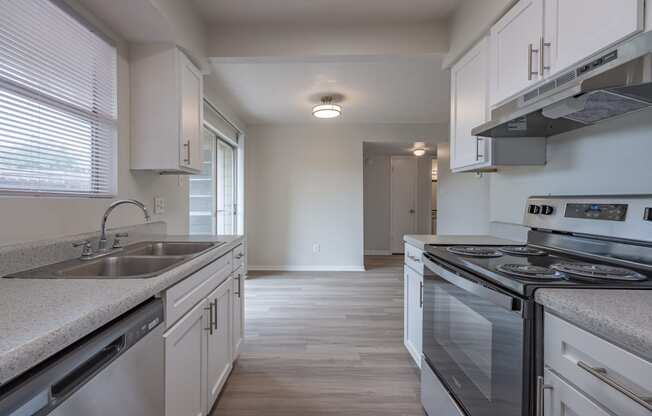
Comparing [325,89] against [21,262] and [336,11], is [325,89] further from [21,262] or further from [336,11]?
[21,262]

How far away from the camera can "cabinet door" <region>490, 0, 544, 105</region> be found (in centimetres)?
152

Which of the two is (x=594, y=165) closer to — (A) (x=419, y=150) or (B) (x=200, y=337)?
(B) (x=200, y=337)

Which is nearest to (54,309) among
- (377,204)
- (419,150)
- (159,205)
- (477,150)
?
(159,205)

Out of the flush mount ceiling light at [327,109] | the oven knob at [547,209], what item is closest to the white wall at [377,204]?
the flush mount ceiling light at [327,109]

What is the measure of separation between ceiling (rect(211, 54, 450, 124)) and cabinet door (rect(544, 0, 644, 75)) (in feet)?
3.93

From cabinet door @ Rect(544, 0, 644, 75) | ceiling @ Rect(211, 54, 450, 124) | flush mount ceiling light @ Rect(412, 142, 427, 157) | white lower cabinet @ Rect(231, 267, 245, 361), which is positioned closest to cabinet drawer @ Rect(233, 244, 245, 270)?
white lower cabinet @ Rect(231, 267, 245, 361)

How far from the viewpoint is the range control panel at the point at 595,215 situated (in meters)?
1.22

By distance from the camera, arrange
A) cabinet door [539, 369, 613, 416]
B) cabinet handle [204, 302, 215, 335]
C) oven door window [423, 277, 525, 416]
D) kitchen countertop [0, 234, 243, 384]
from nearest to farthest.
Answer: kitchen countertop [0, 234, 243, 384], cabinet door [539, 369, 613, 416], oven door window [423, 277, 525, 416], cabinet handle [204, 302, 215, 335]

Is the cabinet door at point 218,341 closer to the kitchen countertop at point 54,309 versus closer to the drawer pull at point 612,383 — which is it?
the kitchen countertop at point 54,309

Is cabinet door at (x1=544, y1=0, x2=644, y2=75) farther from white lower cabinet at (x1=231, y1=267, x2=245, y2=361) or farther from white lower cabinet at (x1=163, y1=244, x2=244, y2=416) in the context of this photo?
white lower cabinet at (x1=231, y1=267, x2=245, y2=361)

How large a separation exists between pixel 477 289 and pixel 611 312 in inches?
18.4

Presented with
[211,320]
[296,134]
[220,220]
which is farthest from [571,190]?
[296,134]

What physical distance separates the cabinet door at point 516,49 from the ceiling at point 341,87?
77cm

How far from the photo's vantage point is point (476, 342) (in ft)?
4.09
